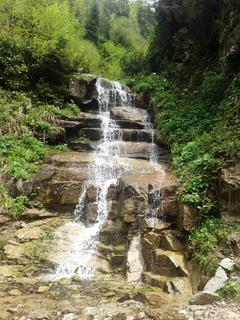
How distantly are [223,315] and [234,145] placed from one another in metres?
4.73

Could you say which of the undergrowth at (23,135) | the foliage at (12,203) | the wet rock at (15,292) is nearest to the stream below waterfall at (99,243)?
the wet rock at (15,292)

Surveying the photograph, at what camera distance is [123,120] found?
658 inches

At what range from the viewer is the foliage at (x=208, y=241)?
25.3 feet

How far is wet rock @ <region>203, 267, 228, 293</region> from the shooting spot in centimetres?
668

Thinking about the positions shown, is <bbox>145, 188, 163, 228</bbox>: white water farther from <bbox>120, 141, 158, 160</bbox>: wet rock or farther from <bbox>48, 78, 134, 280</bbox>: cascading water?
<bbox>120, 141, 158, 160</bbox>: wet rock

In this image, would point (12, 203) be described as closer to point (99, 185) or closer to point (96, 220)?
point (96, 220)

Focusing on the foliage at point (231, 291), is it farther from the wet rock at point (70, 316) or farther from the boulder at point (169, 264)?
the wet rock at point (70, 316)

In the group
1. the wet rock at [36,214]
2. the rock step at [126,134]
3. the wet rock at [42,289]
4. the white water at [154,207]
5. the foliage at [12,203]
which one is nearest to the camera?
the wet rock at [42,289]

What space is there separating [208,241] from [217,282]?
1438 millimetres

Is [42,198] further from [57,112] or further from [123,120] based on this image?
[123,120]

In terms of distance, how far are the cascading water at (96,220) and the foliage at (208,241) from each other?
8.63 feet

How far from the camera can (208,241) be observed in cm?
815

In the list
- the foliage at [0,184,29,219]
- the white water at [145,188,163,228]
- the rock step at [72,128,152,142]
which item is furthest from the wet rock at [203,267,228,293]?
the rock step at [72,128,152,142]

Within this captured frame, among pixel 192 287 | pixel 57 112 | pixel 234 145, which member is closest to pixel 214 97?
pixel 234 145
